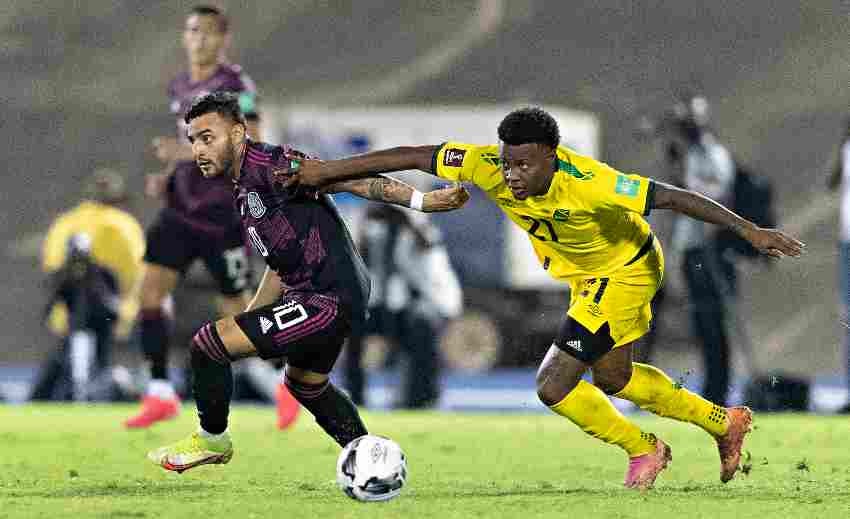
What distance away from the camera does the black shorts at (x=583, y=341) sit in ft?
25.0

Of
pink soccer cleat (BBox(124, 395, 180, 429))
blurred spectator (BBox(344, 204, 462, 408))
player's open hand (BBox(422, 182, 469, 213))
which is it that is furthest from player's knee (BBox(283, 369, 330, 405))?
blurred spectator (BBox(344, 204, 462, 408))

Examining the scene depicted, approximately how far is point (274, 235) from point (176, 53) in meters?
12.8

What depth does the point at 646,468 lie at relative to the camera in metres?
7.75

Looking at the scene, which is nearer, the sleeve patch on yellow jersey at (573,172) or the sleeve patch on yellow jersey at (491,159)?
the sleeve patch on yellow jersey at (573,172)

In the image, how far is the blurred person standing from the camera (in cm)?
1027

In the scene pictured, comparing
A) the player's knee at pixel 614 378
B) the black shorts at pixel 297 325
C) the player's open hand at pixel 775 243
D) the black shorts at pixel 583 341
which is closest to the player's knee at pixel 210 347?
the black shorts at pixel 297 325

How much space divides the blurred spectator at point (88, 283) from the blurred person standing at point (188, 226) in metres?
4.12

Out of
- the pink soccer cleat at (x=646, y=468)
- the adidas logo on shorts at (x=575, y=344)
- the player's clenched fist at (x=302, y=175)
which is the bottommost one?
the pink soccer cleat at (x=646, y=468)

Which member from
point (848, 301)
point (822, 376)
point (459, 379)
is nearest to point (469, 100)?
point (459, 379)

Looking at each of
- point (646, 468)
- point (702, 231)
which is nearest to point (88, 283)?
point (702, 231)

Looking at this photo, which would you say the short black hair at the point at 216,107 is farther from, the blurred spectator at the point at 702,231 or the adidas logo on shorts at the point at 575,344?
the blurred spectator at the point at 702,231

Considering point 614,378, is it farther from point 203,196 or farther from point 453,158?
point 203,196

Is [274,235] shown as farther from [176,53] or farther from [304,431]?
[176,53]

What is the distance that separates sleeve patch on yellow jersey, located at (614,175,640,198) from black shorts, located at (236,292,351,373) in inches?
45.7
